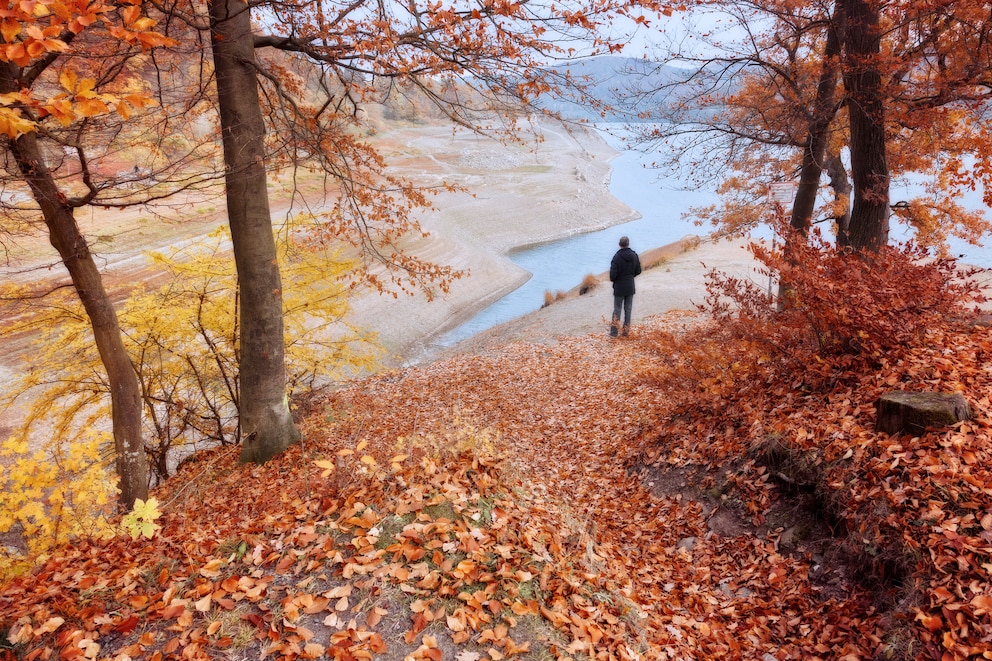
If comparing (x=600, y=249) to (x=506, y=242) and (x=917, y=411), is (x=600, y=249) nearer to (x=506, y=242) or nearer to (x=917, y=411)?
(x=506, y=242)

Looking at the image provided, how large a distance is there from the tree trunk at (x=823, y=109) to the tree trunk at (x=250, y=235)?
7284mm

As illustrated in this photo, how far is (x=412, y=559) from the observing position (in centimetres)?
354

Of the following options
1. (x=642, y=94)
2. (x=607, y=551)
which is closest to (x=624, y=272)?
(x=642, y=94)

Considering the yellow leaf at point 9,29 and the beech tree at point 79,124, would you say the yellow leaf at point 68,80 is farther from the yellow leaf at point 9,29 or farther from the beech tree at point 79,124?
the yellow leaf at point 9,29

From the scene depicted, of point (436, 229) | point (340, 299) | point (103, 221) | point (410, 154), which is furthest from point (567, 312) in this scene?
point (410, 154)

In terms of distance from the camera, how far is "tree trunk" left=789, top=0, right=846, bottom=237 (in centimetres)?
854

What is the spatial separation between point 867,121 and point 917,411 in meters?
5.47

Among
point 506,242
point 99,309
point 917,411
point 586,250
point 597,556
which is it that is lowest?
point 586,250

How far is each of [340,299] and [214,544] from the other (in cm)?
702

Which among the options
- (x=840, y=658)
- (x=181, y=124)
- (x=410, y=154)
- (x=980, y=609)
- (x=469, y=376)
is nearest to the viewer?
(x=980, y=609)

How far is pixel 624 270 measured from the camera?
12.1m

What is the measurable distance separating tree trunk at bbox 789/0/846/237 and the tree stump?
14.3 ft

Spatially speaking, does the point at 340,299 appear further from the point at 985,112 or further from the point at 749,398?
the point at 985,112

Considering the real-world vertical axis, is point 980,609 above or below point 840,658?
above
